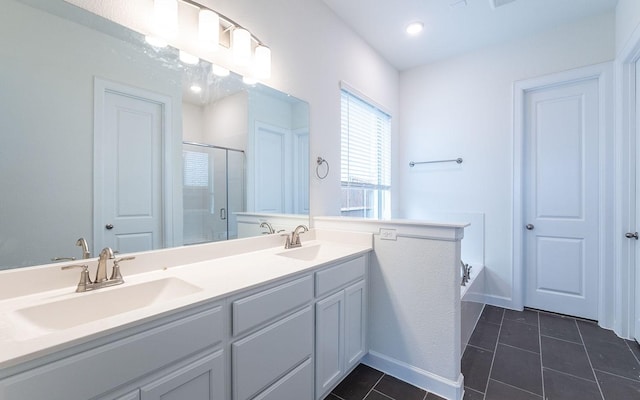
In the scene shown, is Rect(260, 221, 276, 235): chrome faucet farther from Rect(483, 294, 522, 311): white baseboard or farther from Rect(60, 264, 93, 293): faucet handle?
Rect(483, 294, 522, 311): white baseboard

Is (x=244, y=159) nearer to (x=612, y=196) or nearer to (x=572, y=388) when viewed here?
(x=572, y=388)

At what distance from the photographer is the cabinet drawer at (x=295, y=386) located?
4.05 feet

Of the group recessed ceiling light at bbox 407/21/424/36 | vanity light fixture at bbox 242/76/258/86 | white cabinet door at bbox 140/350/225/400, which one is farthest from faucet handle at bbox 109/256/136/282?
recessed ceiling light at bbox 407/21/424/36

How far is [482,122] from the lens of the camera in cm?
306

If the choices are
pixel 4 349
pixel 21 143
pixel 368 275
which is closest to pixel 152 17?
pixel 21 143

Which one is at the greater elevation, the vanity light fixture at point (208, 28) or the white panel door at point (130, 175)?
the vanity light fixture at point (208, 28)

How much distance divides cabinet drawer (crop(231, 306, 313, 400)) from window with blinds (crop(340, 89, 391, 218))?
1.48 meters

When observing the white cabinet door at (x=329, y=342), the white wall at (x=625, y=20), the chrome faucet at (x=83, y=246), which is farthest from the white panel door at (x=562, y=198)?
the chrome faucet at (x=83, y=246)

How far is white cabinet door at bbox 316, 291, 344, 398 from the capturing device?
4.92ft

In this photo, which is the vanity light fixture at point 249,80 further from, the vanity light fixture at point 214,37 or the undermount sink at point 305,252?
the undermount sink at point 305,252

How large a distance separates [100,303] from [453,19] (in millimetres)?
3223

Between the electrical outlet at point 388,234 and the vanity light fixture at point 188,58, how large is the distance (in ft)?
4.93

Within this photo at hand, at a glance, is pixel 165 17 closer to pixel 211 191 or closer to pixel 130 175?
pixel 130 175

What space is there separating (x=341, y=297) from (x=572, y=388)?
1.50 meters
